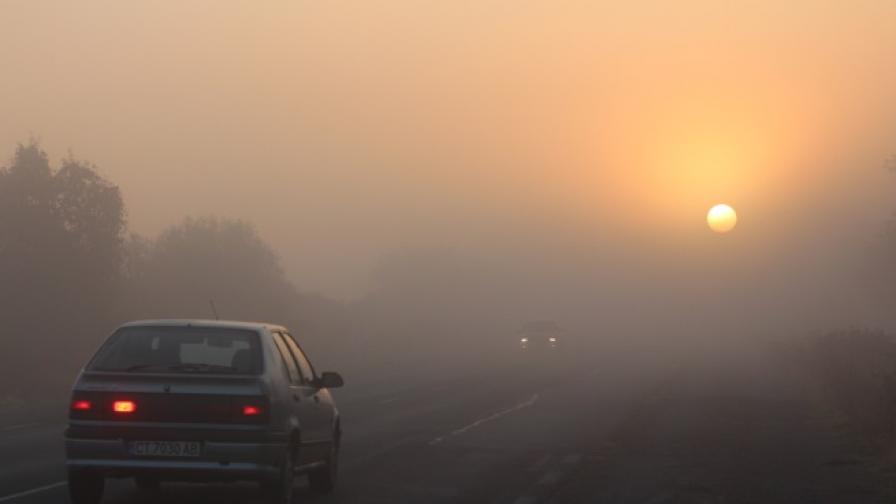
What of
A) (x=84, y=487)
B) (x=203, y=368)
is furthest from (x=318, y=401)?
(x=84, y=487)

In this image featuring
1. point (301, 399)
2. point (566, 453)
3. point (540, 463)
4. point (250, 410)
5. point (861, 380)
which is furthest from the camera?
point (861, 380)

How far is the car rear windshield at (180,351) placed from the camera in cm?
1119

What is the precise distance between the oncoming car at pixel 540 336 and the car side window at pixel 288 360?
55.3 metres

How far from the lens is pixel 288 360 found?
1258 cm

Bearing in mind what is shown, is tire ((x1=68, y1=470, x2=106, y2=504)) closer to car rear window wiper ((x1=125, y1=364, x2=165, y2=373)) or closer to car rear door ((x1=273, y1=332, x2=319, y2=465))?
car rear window wiper ((x1=125, y1=364, x2=165, y2=373))

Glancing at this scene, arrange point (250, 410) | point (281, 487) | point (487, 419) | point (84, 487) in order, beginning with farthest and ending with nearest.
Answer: point (487, 419)
point (84, 487)
point (281, 487)
point (250, 410)

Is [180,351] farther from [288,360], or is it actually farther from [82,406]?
[288,360]

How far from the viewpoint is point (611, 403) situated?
30.6 metres

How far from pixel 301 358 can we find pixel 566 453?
614cm

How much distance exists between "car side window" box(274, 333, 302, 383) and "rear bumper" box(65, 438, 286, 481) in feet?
4.55

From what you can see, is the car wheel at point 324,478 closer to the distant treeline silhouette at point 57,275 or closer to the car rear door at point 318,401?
the car rear door at point 318,401

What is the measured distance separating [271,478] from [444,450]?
829 centimetres

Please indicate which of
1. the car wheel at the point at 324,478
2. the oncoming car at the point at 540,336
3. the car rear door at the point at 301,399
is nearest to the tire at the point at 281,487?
the car rear door at the point at 301,399

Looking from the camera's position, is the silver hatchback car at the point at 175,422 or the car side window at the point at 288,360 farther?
the car side window at the point at 288,360
